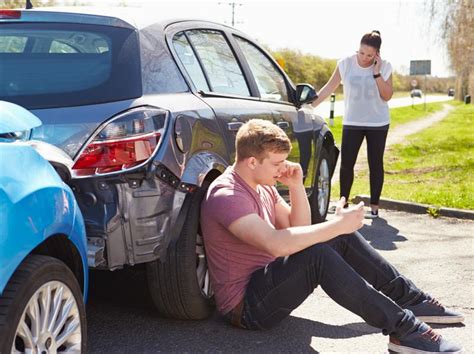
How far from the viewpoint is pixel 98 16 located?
4.09m

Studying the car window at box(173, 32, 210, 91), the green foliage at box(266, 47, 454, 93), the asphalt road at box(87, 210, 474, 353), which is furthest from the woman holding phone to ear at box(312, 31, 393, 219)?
the green foliage at box(266, 47, 454, 93)

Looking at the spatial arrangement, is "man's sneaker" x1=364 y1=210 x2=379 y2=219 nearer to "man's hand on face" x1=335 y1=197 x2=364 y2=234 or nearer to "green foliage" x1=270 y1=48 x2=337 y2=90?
"man's hand on face" x1=335 y1=197 x2=364 y2=234

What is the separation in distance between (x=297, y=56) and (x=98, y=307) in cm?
7680

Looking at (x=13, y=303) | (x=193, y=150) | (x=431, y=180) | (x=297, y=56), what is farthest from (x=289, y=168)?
(x=297, y=56)

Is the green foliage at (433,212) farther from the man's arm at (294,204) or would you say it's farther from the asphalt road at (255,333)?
the man's arm at (294,204)

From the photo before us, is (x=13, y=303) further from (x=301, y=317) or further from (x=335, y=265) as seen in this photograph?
(x=301, y=317)

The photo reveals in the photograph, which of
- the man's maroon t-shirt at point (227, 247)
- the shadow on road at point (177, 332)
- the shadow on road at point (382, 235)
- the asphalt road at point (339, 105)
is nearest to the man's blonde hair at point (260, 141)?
the man's maroon t-shirt at point (227, 247)

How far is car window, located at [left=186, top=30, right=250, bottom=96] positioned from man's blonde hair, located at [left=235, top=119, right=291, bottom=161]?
0.79 meters

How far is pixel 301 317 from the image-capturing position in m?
4.57

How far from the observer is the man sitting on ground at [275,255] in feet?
12.5

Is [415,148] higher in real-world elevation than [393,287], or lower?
lower

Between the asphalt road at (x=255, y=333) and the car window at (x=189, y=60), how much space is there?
1303mm

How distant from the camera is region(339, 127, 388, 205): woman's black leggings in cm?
771

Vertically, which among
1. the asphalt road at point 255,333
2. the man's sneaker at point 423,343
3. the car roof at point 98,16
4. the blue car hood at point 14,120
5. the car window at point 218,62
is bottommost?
the asphalt road at point 255,333
